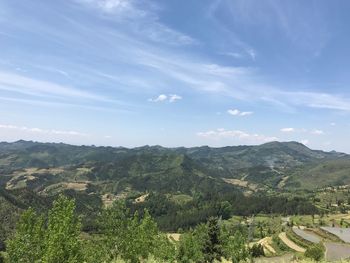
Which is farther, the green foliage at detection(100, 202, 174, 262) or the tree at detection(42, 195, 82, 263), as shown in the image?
the green foliage at detection(100, 202, 174, 262)

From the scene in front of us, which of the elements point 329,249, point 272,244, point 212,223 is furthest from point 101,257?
point 272,244

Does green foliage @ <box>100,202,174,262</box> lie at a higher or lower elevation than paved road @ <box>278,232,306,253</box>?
higher

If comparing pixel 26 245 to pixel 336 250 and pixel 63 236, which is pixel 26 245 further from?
pixel 336 250

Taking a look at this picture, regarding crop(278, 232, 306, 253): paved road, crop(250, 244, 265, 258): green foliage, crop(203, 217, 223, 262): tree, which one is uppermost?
crop(203, 217, 223, 262): tree

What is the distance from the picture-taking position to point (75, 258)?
51750mm

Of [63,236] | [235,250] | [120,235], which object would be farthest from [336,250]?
[63,236]

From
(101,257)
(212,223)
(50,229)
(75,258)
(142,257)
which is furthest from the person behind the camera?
(212,223)

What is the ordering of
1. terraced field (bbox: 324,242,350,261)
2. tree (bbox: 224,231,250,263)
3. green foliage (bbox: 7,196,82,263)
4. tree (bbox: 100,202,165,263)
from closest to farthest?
green foliage (bbox: 7,196,82,263) < tree (bbox: 100,202,165,263) < tree (bbox: 224,231,250,263) < terraced field (bbox: 324,242,350,261)

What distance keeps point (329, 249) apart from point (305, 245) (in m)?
19.5

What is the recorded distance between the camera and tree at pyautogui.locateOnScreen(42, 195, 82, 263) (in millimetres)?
50559

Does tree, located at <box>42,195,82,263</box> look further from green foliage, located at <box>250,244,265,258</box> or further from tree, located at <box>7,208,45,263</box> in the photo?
green foliage, located at <box>250,244,265,258</box>

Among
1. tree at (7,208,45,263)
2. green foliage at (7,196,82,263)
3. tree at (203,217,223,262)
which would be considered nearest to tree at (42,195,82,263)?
green foliage at (7,196,82,263)

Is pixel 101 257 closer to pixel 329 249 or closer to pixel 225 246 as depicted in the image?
pixel 225 246

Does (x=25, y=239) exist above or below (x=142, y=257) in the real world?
above
